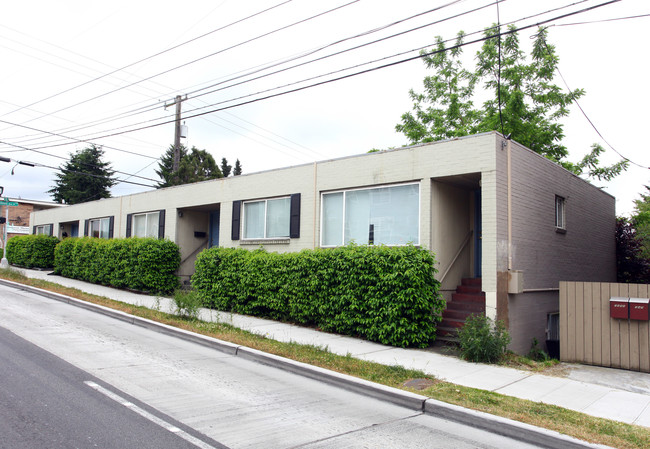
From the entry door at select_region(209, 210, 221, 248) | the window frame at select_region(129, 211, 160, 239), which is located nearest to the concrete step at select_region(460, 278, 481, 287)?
the entry door at select_region(209, 210, 221, 248)

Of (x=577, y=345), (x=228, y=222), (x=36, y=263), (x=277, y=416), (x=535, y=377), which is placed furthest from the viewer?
(x=36, y=263)

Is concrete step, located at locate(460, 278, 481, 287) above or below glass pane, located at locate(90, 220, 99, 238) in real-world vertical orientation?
below

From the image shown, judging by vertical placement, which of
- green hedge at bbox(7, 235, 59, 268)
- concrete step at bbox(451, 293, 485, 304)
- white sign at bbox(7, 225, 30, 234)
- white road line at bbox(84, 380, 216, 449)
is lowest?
white road line at bbox(84, 380, 216, 449)

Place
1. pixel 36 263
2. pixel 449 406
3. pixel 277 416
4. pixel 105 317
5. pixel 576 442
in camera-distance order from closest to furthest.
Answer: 1. pixel 576 442
2. pixel 277 416
3. pixel 449 406
4. pixel 105 317
5. pixel 36 263

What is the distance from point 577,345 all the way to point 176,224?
13.5 meters

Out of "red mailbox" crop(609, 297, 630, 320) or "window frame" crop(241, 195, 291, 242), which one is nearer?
"red mailbox" crop(609, 297, 630, 320)

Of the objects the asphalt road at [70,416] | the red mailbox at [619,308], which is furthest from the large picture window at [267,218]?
the red mailbox at [619,308]

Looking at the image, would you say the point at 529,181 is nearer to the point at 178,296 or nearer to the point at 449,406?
the point at 449,406

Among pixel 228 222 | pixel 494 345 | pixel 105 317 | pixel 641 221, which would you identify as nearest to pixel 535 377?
pixel 494 345

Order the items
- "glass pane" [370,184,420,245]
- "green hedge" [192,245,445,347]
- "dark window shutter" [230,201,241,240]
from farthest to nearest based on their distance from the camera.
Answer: "dark window shutter" [230,201,241,240]
"glass pane" [370,184,420,245]
"green hedge" [192,245,445,347]

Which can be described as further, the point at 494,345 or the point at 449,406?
the point at 494,345

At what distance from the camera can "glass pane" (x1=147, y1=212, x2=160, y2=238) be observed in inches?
736

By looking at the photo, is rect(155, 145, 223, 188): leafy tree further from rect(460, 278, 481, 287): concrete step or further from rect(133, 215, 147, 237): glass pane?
rect(460, 278, 481, 287): concrete step

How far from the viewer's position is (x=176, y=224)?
1755 cm
